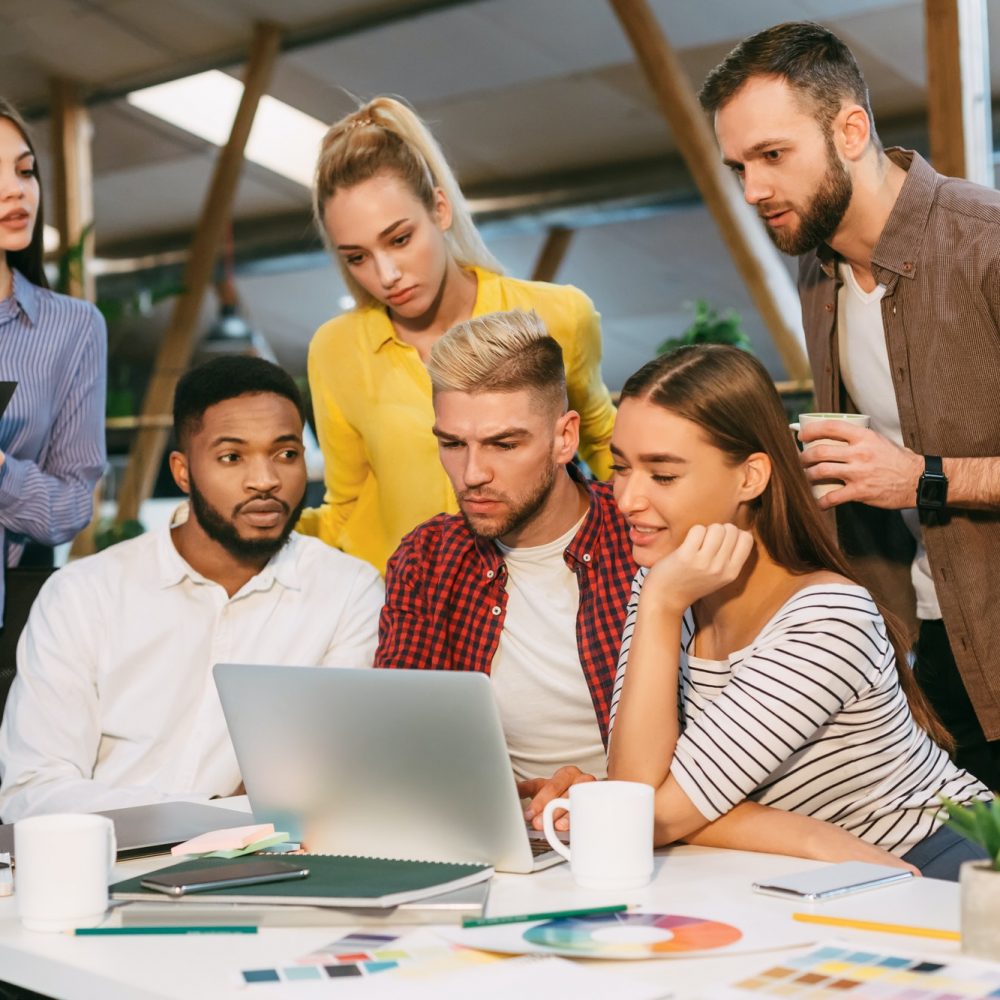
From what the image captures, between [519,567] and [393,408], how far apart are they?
1.86 ft

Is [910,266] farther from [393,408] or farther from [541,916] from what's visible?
[541,916]

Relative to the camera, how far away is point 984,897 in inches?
48.9

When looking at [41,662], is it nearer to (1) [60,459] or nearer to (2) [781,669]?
(1) [60,459]

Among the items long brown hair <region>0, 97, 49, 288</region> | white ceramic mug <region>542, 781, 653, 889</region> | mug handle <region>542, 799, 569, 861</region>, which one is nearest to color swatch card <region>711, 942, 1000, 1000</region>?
white ceramic mug <region>542, 781, 653, 889</region>

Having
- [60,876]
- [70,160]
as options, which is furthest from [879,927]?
[70,160]

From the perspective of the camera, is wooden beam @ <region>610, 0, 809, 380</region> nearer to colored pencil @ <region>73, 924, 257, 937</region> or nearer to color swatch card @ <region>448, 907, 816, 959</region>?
color swatch card @ <region>448, 907, 816, 959</region>

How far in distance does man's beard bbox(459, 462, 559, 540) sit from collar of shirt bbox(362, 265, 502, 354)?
0.62m

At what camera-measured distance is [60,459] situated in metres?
3.06

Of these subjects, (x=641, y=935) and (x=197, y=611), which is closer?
(x=641, y=935)

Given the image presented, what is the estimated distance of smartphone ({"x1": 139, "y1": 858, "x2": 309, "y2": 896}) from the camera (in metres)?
1.47

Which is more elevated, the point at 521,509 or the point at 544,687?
the point at 521,509

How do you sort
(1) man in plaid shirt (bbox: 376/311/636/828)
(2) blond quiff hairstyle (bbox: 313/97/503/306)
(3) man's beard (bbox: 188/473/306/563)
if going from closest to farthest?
(1) man in plaid shirt (bbox: 376/311/636/828), (3) man's beard (bbox: 188/473/306/563), (2) blond quiff hairstyle (bbox: 313/97/503/306)

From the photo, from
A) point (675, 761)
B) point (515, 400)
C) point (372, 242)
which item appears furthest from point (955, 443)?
point (372, 242)

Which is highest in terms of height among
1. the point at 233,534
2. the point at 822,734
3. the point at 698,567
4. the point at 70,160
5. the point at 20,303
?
the point at 70,160
